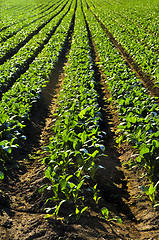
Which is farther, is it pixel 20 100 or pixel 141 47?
pixel 141 47

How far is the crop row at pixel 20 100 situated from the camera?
18.1 feet

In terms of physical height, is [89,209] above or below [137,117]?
below

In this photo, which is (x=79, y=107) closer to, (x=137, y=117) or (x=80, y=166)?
(x=137, y=117)

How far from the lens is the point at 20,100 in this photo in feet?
25.8

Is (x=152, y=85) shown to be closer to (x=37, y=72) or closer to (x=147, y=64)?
(x=147, y=64)

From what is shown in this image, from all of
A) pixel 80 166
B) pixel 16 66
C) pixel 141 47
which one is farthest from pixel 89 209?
pixel 141 47

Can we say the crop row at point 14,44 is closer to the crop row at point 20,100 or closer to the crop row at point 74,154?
the crop row at point 20,100

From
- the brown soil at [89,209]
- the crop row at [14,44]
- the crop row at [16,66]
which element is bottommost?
the brown soil at [89,209]

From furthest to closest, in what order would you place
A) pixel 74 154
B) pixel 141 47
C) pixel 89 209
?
pixel 141 47, pixel 74 154, pixel 89 209

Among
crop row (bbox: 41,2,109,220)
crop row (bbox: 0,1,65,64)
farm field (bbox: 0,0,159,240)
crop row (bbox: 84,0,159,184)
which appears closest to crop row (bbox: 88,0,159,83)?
farm field (bbox: 0,0,159,240)

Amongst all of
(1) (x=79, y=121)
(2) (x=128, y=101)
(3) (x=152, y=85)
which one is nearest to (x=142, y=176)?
(1) (x=79, y=121)

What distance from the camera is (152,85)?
32.1ft

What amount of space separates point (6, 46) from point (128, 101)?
10819 mm

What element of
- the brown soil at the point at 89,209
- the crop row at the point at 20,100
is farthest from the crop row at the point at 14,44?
the brown soil at the point at 89,209
